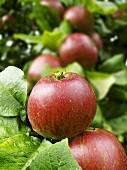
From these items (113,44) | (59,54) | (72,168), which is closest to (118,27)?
(113,44)

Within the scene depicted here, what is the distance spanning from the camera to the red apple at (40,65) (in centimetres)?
128

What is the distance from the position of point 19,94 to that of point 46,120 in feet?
0.24

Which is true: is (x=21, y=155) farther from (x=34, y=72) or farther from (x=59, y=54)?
(x=59, y=54)

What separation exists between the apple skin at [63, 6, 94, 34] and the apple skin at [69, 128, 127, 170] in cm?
91

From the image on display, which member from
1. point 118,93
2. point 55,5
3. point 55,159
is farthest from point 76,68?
point 55,159

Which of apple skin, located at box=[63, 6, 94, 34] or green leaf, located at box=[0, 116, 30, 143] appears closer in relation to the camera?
green leaf, located at box=[0, 116, 30, 143]

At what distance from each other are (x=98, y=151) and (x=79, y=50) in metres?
0.81

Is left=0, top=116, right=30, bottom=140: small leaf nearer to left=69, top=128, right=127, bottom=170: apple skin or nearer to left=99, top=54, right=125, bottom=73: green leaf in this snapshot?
left=69, top=128, right=127, bottom=170: apple skin

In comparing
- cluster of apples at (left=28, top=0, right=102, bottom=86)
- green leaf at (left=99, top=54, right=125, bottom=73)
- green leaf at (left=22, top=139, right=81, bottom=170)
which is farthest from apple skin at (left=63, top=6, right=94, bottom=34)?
green leaf at (left=22, top=139, right=81, bottom=170)

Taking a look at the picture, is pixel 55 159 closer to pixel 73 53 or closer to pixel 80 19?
pixel 73 53

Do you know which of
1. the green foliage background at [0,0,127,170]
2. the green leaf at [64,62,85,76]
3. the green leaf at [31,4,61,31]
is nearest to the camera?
the green leaf at [64,62,85,76]

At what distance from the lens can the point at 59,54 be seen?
4.66 feet

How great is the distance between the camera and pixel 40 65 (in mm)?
1292

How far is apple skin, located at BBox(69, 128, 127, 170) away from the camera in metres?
0.51
